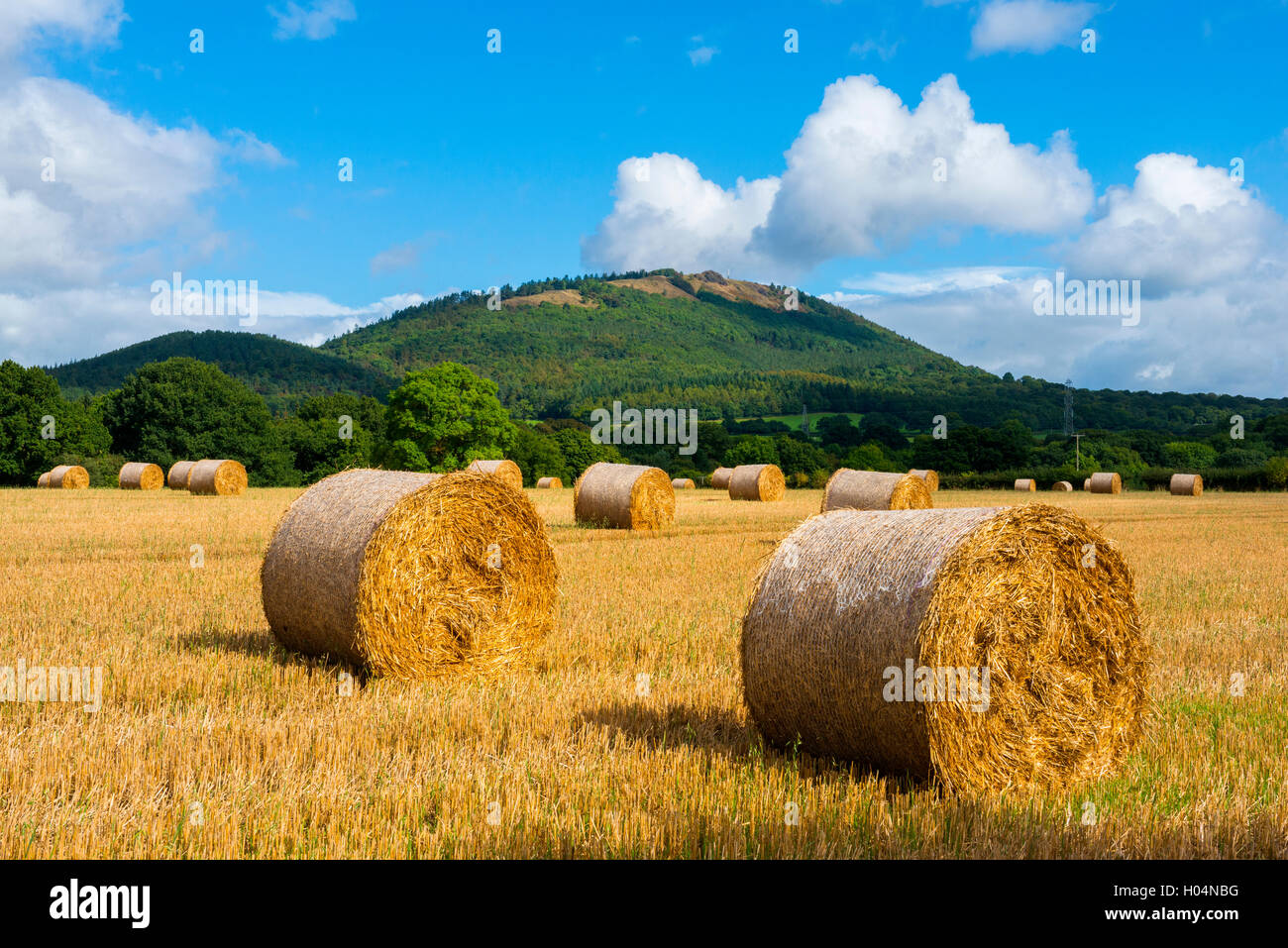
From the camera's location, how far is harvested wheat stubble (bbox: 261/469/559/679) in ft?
29.0

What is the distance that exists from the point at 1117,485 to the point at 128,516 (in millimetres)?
45818

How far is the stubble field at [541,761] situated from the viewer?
481 centimetres

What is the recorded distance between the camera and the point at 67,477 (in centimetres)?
4894

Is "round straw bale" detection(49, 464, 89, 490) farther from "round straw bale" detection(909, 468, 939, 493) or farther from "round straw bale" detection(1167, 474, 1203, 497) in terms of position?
"round straw bale" detection(1167, 474, 1203, 497)

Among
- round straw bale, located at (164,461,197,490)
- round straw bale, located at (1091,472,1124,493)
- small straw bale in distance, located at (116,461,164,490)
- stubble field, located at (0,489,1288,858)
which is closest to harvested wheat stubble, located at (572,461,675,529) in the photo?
stubble field, located at (0,489,1288,858)

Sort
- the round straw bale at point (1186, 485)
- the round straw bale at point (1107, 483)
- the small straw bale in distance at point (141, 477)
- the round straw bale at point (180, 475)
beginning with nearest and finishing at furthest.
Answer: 1. the round straw bale at point (180, 475)
2. the small straw bale in distance at point (141, 477)
3. the round straw bale at point (1186, 485)
4. the round straw bale at point (1107, 483)

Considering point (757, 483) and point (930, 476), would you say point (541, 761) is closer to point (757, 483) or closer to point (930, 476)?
point (757, 483)

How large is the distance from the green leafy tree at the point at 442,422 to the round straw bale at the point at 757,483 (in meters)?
19.3

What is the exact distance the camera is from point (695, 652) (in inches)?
377

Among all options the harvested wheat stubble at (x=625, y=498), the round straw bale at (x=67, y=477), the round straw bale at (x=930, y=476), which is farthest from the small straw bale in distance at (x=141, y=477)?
the round straw bale at (x=930, y=476)

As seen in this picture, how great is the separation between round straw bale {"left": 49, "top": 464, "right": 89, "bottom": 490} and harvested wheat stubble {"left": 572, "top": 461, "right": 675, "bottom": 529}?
3508 centimetres

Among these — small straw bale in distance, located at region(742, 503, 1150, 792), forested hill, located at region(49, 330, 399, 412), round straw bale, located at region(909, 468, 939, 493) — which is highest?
forested hill, located at region(49, 330, 399, 412)

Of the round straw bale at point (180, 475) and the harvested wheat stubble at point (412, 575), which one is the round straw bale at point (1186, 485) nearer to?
the round straw bale at point (180, 475)
